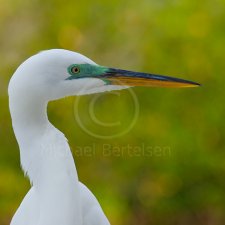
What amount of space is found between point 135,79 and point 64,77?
0.35 m

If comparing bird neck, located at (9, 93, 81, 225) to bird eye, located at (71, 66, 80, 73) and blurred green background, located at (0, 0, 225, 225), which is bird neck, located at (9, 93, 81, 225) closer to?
bird eye, located at (71, 66, 80, 73)

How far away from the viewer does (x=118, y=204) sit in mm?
4969

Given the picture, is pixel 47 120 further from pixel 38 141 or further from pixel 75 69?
pixel 75 69

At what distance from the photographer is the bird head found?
7.34ft

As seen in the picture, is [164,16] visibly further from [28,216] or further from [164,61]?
[28,216]

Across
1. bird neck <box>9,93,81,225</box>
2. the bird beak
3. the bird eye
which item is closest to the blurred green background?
the bird beak

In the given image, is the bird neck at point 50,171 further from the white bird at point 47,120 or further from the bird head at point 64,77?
the bird head at point 64,77

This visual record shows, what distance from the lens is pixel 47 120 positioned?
2.39 m

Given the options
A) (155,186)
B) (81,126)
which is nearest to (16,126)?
(81,126)

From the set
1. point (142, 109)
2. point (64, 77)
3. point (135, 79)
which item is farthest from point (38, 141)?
point (142, 109)

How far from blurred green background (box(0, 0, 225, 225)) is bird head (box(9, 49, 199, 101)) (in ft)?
7.63

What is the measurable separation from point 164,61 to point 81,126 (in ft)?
2.76

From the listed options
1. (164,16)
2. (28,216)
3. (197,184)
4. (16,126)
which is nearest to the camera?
(16,126)

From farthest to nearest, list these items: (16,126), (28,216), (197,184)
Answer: (197,184) → (28,216) → (16,126)
